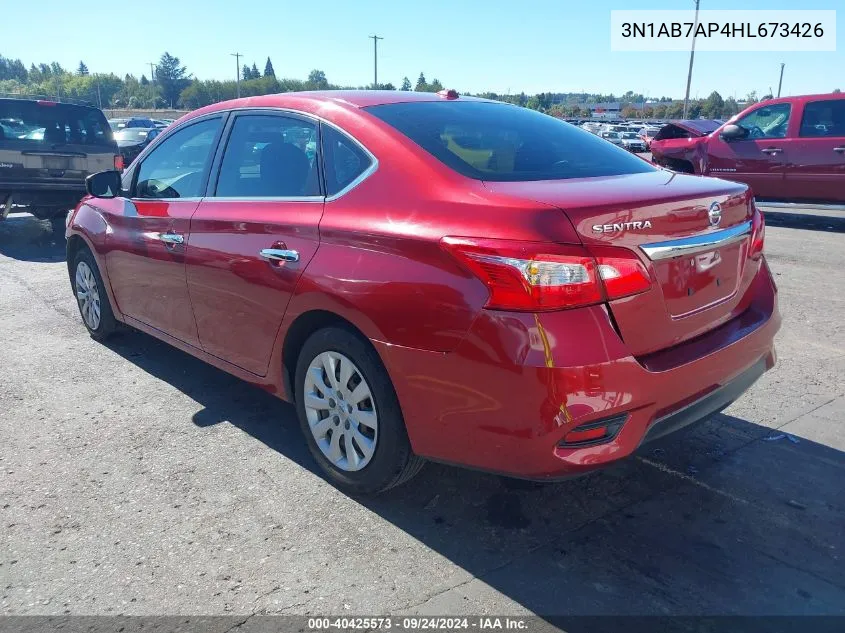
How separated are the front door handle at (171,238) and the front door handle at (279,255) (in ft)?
2.74

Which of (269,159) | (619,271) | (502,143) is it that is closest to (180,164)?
(269,159)

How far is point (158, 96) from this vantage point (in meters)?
117

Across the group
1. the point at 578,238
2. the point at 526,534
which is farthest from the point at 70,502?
the point at 578,238

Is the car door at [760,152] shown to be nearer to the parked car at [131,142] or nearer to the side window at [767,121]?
the side window at [767,121]

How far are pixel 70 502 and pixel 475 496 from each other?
1773 mm

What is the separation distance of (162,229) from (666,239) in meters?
2.84

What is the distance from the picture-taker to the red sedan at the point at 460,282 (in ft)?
8.12

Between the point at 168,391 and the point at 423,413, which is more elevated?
→ the point at 423,413

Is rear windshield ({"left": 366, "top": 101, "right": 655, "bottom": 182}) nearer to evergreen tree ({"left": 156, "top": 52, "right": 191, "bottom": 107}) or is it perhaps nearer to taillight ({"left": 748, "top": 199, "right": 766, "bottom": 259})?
taillight ({"left": 748, "top": 199, "right": 766, "bottom": 259})

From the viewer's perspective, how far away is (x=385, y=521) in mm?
3064

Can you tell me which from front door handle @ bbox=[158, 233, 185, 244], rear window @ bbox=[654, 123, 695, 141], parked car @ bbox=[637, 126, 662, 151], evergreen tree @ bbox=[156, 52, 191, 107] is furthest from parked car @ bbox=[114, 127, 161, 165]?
evergreen tree @ bbox=[156, 52, 191, 107]

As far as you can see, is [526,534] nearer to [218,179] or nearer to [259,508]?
[259,508]

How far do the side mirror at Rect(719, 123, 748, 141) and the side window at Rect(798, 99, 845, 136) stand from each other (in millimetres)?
795

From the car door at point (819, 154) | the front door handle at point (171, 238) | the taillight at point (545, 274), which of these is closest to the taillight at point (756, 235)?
the taillight at point (545, 274)
